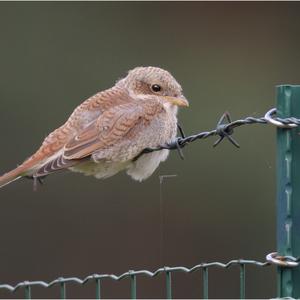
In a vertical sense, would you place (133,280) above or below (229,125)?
below

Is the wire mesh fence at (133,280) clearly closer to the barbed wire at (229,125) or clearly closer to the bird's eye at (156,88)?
the barbed wire at (229,125)

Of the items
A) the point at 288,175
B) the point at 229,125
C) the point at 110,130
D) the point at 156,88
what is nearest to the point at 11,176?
the point at 110,130

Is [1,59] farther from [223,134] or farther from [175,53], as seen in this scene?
[223,134]

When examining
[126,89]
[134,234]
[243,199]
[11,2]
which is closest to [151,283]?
[134,234]

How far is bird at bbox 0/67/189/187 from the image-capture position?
3.82m

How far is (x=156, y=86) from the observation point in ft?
13.5

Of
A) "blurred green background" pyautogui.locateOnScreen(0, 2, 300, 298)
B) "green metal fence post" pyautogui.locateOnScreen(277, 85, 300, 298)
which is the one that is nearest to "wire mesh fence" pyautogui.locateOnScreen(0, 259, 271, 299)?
"green metal fence post" pyautogui.locateOnScreen(277, 85, 300, 298)

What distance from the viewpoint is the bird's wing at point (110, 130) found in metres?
3.81

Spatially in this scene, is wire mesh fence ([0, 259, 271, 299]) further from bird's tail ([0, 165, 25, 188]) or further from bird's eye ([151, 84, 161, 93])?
bird's eye ([151, 84, 161, 93])

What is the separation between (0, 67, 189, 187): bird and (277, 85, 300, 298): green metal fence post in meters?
1.14

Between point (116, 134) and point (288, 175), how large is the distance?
118 centimetres

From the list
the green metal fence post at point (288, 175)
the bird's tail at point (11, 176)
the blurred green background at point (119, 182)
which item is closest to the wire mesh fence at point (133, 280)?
the green metal fence post at point (288, 175)

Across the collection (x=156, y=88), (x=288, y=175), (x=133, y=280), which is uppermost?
(x=156, y=88)

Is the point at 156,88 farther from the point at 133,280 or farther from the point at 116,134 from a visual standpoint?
the point at 133,280
